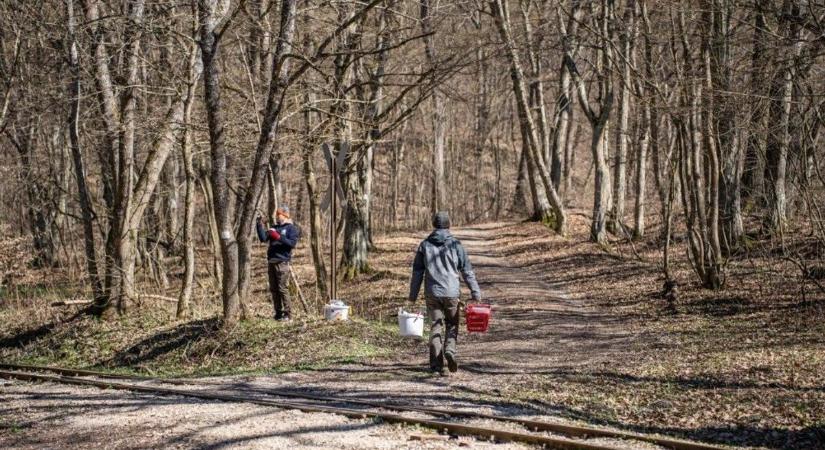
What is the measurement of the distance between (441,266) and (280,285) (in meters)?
4.63

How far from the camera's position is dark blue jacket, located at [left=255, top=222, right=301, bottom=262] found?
47.8 feet

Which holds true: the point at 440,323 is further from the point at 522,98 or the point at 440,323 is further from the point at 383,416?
the point at 522,98

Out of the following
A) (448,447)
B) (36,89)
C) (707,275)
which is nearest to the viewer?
(448,447)

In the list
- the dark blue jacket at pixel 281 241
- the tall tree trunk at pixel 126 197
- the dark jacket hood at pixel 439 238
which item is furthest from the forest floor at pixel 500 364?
the dark jacket hood at pixel 439 238

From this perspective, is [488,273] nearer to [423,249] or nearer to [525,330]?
[525,330]

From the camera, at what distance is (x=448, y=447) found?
24.5ft

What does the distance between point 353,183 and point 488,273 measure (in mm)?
4601

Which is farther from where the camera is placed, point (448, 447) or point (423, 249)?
point (423, 249)

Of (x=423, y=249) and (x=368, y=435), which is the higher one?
(x=423, y=249)

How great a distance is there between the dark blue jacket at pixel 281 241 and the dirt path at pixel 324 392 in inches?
118

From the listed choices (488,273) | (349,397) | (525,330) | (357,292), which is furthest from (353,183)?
(349,397)

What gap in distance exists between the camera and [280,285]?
14656 millimetres

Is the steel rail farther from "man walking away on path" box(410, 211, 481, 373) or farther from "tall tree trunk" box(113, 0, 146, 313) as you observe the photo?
"tall tree trunk" box(113, 0, 146, 313)

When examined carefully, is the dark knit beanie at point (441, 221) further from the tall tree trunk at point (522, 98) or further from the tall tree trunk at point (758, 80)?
the tall tree trunk at point (522, 98)
